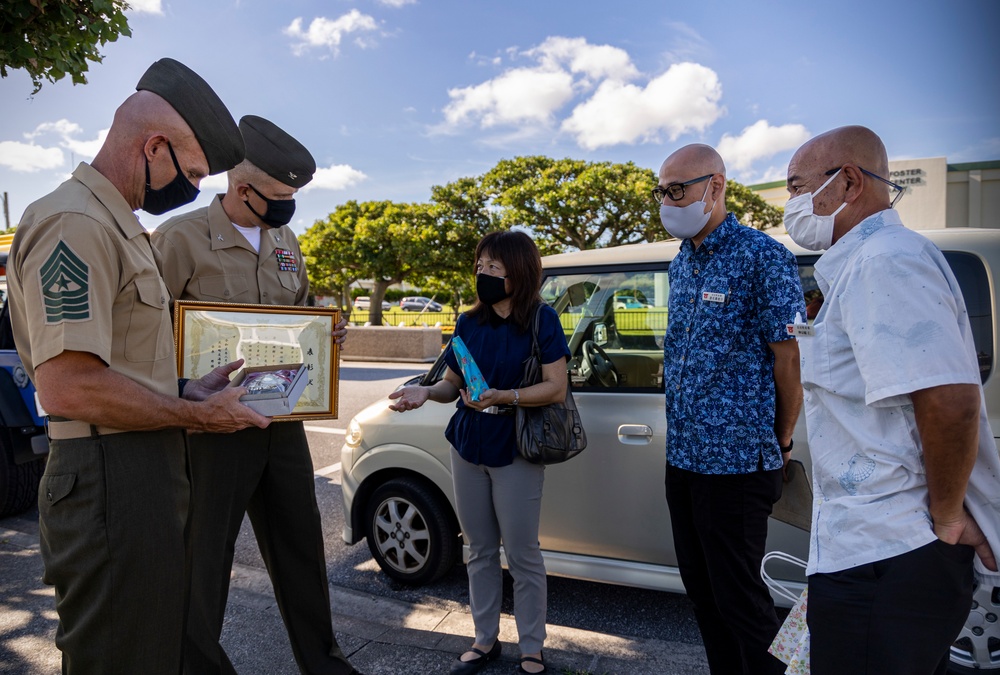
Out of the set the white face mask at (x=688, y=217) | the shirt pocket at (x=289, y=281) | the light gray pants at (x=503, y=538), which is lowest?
the light gray pants at (x=503, y=538)

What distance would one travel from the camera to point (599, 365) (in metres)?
3.58

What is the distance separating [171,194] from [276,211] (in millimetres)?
823

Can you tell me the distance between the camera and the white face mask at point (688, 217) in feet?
Answer: 8.35

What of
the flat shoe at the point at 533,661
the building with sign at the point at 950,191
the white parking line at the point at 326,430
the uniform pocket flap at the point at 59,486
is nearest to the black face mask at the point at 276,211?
the uniform pocket flap at the point at 59,486

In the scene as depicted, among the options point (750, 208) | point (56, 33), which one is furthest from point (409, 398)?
point (750, 208)

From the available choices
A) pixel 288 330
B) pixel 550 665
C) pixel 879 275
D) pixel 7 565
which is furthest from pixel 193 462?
pixel 7 565

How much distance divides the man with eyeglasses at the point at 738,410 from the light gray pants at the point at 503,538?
28.4 inches

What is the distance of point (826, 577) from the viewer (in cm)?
159

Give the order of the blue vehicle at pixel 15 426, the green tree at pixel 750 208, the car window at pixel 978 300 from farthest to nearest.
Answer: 1. the green tree at pixel 750 208
2. the blue vehicle at pixel 15 426
3. the car window at pixel 978 300

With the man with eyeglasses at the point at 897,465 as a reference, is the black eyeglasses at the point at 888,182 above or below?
above

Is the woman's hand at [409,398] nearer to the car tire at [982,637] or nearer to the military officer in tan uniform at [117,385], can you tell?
the military officer in tan uniform at [117,385]

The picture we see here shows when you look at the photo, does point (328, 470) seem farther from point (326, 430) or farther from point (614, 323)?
point (614, 323)

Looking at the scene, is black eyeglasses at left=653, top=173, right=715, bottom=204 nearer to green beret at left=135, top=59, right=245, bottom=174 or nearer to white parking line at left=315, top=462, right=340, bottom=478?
green beret at left=135, top=59, right=245, bottom=174

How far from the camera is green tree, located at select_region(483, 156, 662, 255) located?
22094 millimetres
